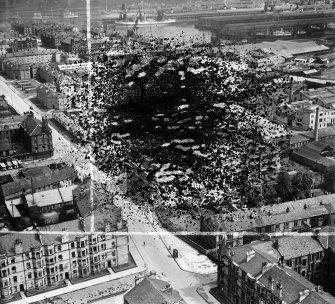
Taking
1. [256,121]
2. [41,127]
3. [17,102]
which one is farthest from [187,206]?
[17,102]

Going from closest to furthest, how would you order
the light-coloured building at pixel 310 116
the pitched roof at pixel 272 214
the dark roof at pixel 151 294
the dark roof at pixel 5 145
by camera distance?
the dark roof at pixel 151 294
the pitched roof at pixel 272 214
the dark roof at pixel 5 145
the light-coloured building at pixel 310 116

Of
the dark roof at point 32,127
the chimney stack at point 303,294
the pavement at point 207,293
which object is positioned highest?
the dark roof at point 32,127

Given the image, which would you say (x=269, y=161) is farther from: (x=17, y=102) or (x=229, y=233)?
(x=17, y=102)

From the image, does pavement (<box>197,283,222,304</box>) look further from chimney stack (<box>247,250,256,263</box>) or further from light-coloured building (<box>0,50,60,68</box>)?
light-coloured building (<box>0,50,60,68</box>)

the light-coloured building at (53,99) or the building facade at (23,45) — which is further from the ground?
the building facade at (23,45)

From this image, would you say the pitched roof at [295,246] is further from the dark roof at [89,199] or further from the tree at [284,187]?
the dark roof at [89,199]

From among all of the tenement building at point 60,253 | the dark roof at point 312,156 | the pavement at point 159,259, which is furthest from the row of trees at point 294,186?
the tenement building at point 60,253

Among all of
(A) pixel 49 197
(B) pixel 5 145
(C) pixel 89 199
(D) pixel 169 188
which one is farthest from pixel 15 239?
(B) pixel 5 145
